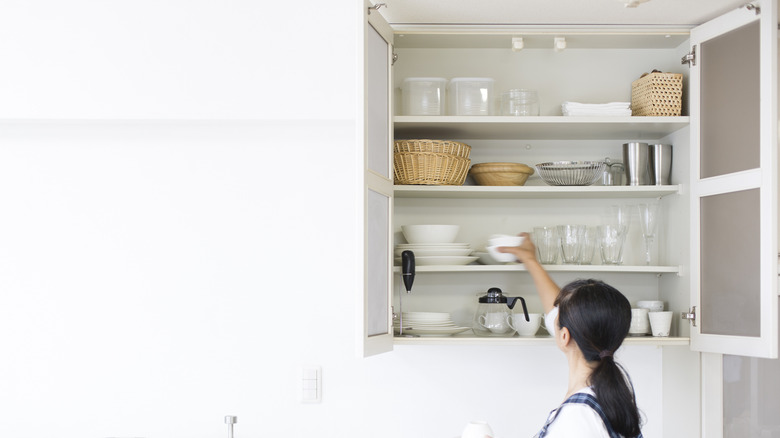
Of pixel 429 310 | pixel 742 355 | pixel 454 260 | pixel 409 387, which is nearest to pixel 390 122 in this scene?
pixel 454 260

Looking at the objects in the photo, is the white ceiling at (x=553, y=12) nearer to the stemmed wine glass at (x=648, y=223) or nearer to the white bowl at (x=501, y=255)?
the stemmed wine glass at (x=648, y=223)

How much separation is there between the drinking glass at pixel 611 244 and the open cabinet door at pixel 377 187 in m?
0.74

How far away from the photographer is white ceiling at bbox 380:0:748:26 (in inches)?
89.9

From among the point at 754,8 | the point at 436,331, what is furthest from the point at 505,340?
the point at 754,8

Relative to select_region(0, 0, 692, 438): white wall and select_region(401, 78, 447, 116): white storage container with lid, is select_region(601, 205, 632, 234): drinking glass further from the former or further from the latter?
select_region(401, 78, 447, 116): white storage container with lid

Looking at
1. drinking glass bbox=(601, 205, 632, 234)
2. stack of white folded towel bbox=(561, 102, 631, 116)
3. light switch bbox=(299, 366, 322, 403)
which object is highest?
stack of white folded towel bbox=(561, 102, 631, 116)

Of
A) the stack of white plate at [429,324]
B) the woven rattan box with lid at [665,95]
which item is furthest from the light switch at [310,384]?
the woven rattan box with lid at [665,95]

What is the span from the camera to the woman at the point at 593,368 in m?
1.72

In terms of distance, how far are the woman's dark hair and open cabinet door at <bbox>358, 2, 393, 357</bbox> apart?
0.55 meters

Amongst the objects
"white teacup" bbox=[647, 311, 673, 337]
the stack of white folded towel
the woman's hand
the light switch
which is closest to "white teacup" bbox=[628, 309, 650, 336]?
"white teacup" bbox=[647, 311, 673, 337]

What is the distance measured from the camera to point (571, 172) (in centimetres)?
245

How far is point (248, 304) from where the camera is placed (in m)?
2.63

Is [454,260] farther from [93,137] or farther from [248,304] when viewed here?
[93,137]

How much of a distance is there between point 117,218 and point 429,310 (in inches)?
45.9
